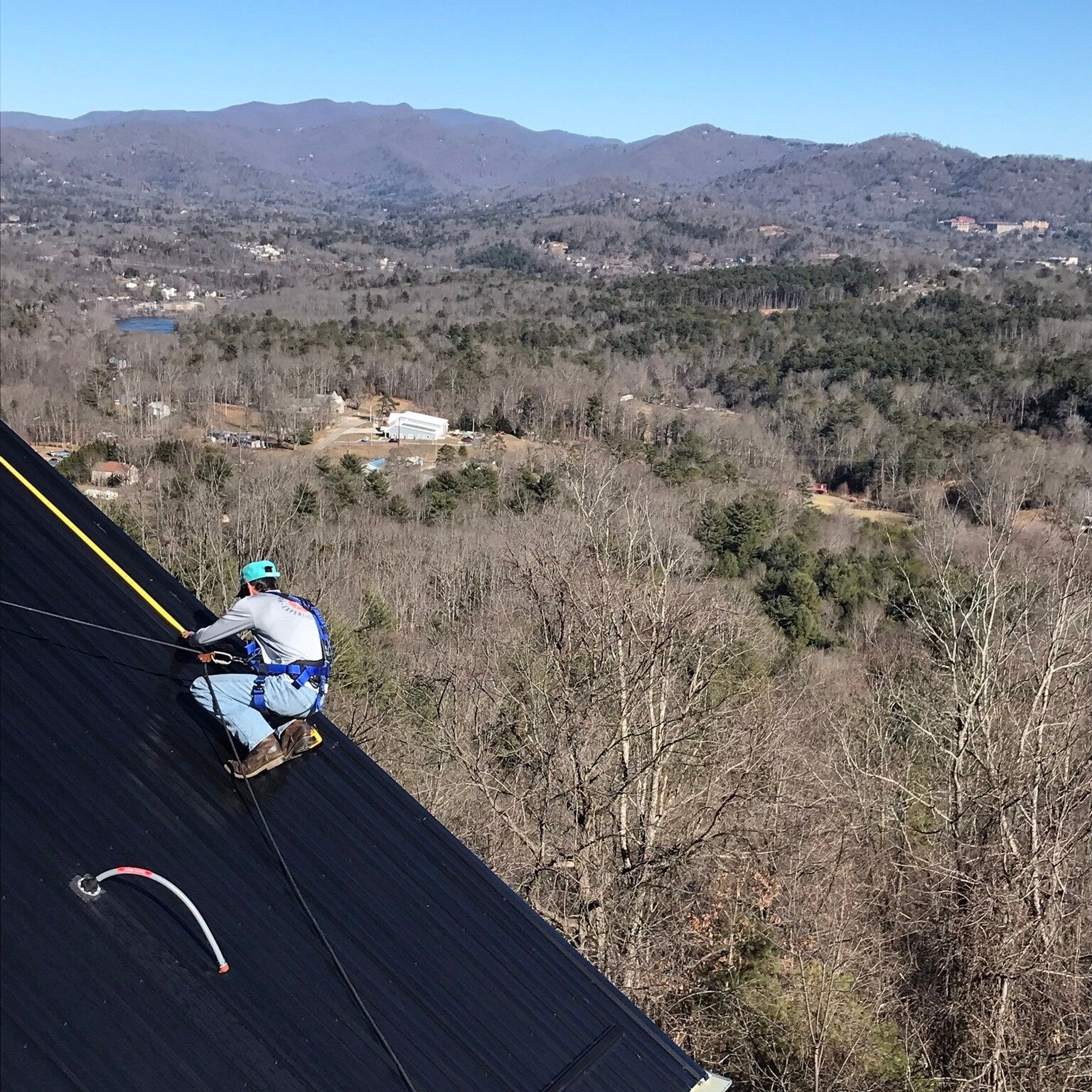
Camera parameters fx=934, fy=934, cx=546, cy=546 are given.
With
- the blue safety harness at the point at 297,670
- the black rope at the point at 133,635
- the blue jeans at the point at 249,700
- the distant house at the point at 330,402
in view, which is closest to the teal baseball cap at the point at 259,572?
the blue safety harness at the point at 297,670

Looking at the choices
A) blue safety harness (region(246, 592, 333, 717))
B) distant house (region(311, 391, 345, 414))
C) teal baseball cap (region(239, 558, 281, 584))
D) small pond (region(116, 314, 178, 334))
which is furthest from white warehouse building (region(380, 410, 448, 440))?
blue safety harness (region(246, 592, 333, 717))

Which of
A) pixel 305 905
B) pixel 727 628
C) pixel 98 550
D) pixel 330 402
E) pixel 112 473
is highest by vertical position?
pixel 98 550

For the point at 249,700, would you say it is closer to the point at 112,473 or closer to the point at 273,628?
the point at 273,628

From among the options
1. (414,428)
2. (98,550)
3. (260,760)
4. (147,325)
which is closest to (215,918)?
(260,760)

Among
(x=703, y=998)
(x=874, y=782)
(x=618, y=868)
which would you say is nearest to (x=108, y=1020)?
(x=618, y=868)

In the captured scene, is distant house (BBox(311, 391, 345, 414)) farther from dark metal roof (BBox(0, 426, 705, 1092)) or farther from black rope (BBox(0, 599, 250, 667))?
dark metal roof (BBox(0, 426, 705, 1092))

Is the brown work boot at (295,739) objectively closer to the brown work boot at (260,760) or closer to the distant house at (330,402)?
the brown work boot at (260,760)
